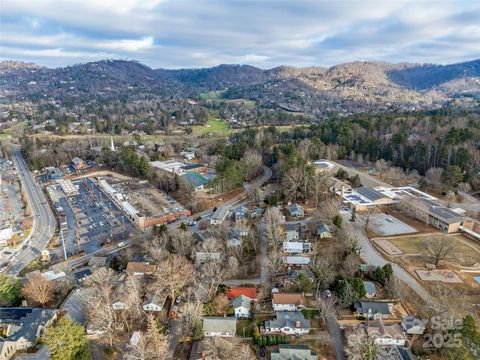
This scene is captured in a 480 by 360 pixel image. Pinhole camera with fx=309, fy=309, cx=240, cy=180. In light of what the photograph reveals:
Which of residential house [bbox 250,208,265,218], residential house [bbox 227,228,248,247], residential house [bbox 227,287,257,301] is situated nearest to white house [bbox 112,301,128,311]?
residential house [bbox 227,287,257,301]

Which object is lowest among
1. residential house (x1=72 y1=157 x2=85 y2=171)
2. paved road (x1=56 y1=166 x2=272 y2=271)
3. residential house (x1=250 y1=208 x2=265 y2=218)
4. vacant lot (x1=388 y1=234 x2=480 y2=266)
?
paved road (x1=56 y1=166 x2=272 y2=271)

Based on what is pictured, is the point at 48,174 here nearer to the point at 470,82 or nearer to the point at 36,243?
the point at 36,243

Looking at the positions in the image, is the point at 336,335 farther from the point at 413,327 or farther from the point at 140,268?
the point at 140,268

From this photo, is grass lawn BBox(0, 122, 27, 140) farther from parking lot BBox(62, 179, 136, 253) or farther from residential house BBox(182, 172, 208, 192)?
residential house BBox(182, 172, 208, 192)

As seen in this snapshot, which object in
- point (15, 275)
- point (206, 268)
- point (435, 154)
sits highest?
point (435, 154)

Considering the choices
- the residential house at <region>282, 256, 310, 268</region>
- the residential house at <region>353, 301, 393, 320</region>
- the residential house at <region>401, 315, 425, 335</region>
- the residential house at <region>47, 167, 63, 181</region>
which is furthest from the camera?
the residential house at <region>47, 167, 63, 181</region>

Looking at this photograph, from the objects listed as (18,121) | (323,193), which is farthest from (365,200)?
(18,121)

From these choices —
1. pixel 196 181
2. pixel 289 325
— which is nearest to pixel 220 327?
pixel 289 325
